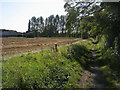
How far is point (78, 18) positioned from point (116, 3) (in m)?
5.20

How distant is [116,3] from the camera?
11.2 m

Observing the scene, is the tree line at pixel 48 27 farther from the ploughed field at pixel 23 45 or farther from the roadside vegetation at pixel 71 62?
the roadside vegetation at pixel 71 62

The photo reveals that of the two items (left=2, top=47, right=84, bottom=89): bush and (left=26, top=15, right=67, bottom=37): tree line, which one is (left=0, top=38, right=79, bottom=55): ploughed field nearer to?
(left=2, top=47, right=84, bottom=89): bush

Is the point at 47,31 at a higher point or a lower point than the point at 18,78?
higher

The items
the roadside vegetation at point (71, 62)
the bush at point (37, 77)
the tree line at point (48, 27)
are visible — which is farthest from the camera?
the tree line at point (48, 27)

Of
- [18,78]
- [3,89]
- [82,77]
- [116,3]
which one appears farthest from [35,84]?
[116,3]

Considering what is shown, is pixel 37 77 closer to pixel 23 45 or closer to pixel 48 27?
pixel 23 45

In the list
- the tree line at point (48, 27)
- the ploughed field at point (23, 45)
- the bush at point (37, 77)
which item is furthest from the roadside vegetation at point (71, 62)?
the tree line at point (48, 27)

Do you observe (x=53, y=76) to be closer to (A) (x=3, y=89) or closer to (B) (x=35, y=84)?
(B) (x=35, y=84)

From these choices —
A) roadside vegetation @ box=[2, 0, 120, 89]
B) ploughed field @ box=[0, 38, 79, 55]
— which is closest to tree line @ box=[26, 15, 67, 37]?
ploughed field @ box=[0, 38, 79, 55]

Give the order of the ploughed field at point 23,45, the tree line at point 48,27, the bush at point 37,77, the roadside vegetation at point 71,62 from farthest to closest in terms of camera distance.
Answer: the tree line at point 48,27, the ploughed field at point 23,45, the roadside vegetation at point 71,62, the bush at point 37,77

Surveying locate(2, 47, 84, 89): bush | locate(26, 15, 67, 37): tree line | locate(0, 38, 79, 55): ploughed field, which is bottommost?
locate(2, 47, 84, 89): bush

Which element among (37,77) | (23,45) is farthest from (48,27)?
(37,77)

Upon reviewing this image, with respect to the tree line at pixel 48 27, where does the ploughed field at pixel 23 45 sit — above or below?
below
